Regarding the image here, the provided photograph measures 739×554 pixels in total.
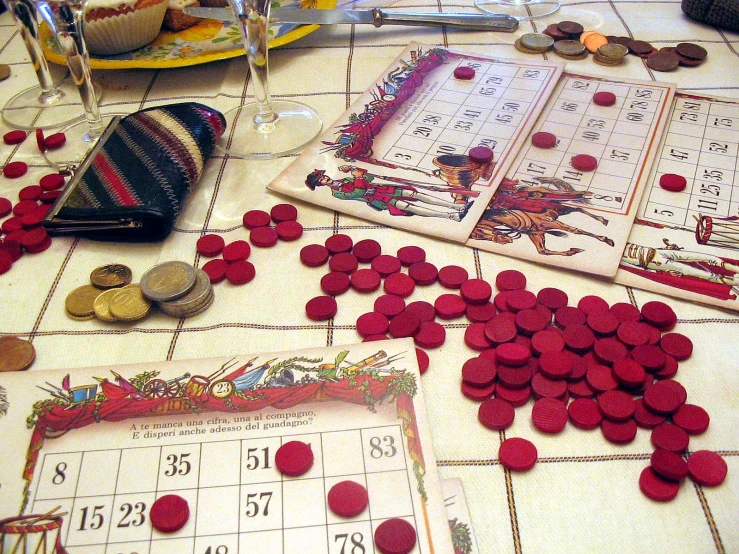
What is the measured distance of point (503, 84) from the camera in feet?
3.30

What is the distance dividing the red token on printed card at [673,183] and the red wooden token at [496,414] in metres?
0.40

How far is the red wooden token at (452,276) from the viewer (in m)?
0.68

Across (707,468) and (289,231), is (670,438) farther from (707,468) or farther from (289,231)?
(289,231)

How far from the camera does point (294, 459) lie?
0.51m

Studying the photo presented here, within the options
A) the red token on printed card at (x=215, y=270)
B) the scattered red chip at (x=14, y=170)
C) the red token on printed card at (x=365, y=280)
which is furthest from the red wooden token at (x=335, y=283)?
the scattered red chip at (x=14, y=170)

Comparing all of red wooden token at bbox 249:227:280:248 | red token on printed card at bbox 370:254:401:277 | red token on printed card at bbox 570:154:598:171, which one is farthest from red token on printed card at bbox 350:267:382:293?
red token on printed card at bbox 570:154:598:171

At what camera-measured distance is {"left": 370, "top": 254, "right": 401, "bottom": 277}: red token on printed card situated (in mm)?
701

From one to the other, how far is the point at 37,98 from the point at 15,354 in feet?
1.86

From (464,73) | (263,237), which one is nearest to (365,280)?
(263,237)

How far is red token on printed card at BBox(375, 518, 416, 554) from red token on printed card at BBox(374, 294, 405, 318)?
0.23 meters

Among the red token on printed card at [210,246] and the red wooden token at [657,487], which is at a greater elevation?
the red wooden token at [657,487]

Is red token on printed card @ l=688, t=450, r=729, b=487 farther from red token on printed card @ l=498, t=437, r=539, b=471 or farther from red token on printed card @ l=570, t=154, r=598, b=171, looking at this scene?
red token on printed card @ l=570, t=154, r=598, b=171

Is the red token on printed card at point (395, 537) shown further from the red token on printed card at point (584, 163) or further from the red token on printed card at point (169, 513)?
the red token on printed card at point (584, 163)

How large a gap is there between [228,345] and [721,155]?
673mm
